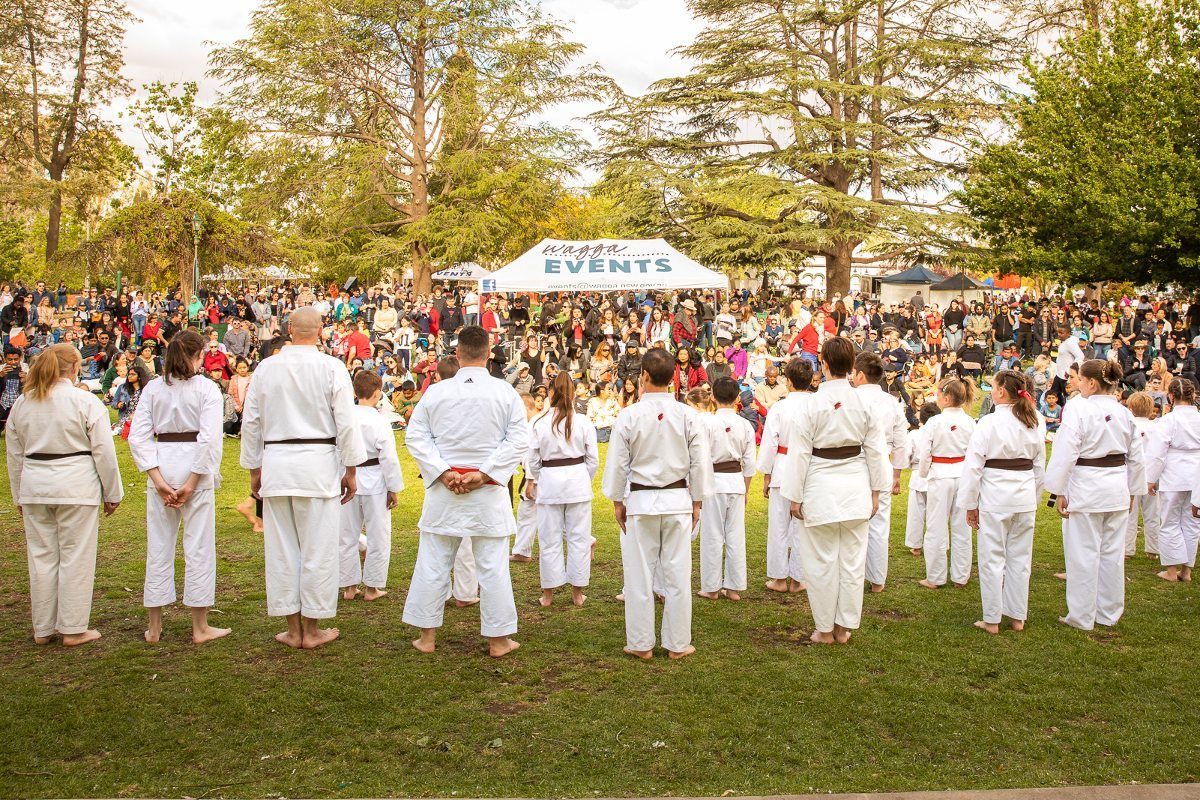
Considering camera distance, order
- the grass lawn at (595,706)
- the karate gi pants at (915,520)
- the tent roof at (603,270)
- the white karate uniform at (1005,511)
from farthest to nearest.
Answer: the tent roof at (603,270), the karate gi pants at (915,520), the white karate uniform at (1005,511), the grass lawn at (595,706)

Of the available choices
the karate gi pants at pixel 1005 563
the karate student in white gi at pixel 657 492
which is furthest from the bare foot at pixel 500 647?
the karate gi pants at pixel 1005 563

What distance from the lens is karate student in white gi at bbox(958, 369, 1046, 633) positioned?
6.23 metres

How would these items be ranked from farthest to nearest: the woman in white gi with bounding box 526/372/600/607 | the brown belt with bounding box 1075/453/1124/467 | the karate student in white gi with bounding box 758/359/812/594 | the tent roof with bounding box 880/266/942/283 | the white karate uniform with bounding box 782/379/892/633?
1. the tent roof with bounding box 880/266/942/283
2. the karate student in white gi with bounding box 758/359/812/594
3. the woman in white gi with bounding box 526/372/600/607
4. the brown belt with bounding box 1075/453/1124/467
5. the white karate uniform with bounding box 782/379/892/633

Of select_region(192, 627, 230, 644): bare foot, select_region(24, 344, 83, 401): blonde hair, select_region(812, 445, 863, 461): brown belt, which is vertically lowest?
select_region(192, 627, 230, 644): bare foot

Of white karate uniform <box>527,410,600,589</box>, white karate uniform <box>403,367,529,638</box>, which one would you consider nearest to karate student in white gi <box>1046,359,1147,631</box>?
white karate uniform <box>527,410,600,589</box>

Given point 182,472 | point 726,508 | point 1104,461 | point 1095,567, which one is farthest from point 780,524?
point 182,472

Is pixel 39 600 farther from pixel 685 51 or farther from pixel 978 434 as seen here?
pixel 685 51

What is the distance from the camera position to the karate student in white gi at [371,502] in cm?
684

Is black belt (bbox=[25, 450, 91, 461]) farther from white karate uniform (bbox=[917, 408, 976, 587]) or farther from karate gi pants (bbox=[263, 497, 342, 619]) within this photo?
white karate uniform (bbox=[917, 408, 976, 587])

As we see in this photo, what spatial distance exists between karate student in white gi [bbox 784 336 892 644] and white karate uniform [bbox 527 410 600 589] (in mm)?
1746

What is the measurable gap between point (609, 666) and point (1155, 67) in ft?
75.3

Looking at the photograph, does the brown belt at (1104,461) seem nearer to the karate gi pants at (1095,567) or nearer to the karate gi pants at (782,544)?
the karate gi pants at (1095,567)

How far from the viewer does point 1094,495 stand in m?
6.27

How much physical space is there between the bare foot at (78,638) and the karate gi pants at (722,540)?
4093 millimetres
